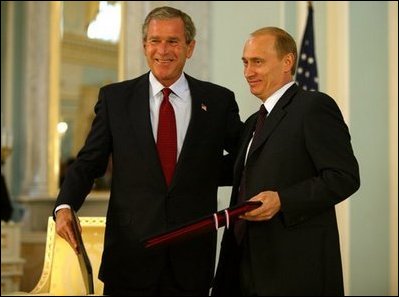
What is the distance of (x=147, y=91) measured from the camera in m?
2.55

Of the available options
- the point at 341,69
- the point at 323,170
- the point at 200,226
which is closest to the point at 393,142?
the point at 341,69

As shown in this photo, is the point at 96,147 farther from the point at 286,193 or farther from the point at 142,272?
the point at 286,193

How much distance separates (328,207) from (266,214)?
232mm

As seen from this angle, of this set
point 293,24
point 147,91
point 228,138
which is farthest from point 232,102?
point 293,24

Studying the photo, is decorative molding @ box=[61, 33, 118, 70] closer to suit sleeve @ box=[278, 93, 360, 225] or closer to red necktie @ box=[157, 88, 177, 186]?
red necktie @ box=[157, 88, 177, 186]

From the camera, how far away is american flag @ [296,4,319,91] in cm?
635

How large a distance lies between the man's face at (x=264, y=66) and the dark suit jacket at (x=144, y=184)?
295 millimetres

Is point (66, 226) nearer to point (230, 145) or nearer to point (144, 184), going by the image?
point (144, 184)

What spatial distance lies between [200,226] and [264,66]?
64cm

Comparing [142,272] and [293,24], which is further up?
[293,24]

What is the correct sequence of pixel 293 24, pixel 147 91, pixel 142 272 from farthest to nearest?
1. pixel 293 24
2. pixel 147 91
3. pixel 142 272

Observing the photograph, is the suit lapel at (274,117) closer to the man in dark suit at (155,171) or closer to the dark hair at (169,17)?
the man in dark suit at (155,171)

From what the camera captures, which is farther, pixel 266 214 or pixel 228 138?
pixel 228 138

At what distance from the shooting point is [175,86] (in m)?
2.54
